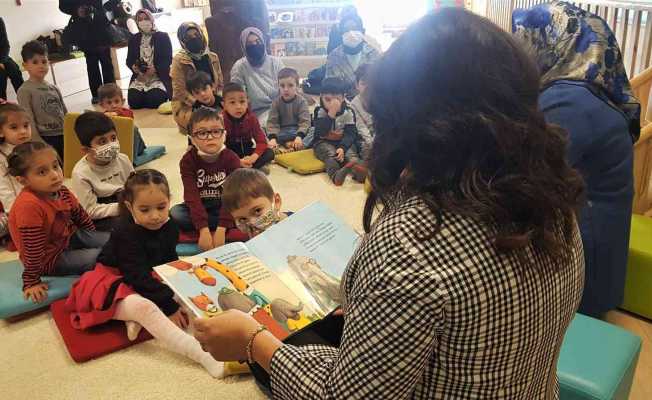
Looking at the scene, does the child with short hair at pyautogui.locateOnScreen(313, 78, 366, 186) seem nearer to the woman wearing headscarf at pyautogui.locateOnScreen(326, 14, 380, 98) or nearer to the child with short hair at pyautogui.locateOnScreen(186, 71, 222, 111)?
the child with short hair at pyautogui.locateOnScreen(186, 71, 222, 111)

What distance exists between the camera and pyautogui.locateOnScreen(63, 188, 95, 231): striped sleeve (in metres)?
2.34

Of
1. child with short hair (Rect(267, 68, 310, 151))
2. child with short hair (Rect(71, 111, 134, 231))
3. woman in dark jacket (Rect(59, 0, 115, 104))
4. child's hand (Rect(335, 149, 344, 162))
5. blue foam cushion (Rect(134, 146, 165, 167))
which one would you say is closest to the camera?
child with short hair (Rect(71, 111, 134, 231))

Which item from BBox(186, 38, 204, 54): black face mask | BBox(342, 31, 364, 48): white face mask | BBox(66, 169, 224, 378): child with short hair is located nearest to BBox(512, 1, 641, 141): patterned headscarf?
BBox(66, 169, 224, 378): child with short hair

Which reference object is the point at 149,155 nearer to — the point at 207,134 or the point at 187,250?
the point at 207,134

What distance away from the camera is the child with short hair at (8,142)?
2.71 m

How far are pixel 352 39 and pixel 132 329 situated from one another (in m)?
3.58

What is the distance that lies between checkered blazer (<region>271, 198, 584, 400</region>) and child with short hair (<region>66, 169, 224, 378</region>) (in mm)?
1248

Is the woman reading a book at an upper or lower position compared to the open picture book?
upper

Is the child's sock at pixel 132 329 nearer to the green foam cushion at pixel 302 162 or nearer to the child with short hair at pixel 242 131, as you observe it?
the child with short hair at pixel 242 131

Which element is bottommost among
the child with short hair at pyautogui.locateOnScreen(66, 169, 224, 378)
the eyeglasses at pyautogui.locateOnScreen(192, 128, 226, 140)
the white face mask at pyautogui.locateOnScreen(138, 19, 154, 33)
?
the child with short hair at pyautogui.locateOnScreen(66, 169, 224, 378)

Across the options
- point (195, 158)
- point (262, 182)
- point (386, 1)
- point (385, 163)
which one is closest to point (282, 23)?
point (386, 1)

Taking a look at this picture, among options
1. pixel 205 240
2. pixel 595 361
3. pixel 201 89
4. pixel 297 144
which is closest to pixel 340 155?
pixel 297 144

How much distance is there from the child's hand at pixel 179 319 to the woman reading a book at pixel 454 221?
135cm

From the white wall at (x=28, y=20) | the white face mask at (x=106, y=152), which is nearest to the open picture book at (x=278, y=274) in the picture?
the white face mask at (x=106, y=152)
